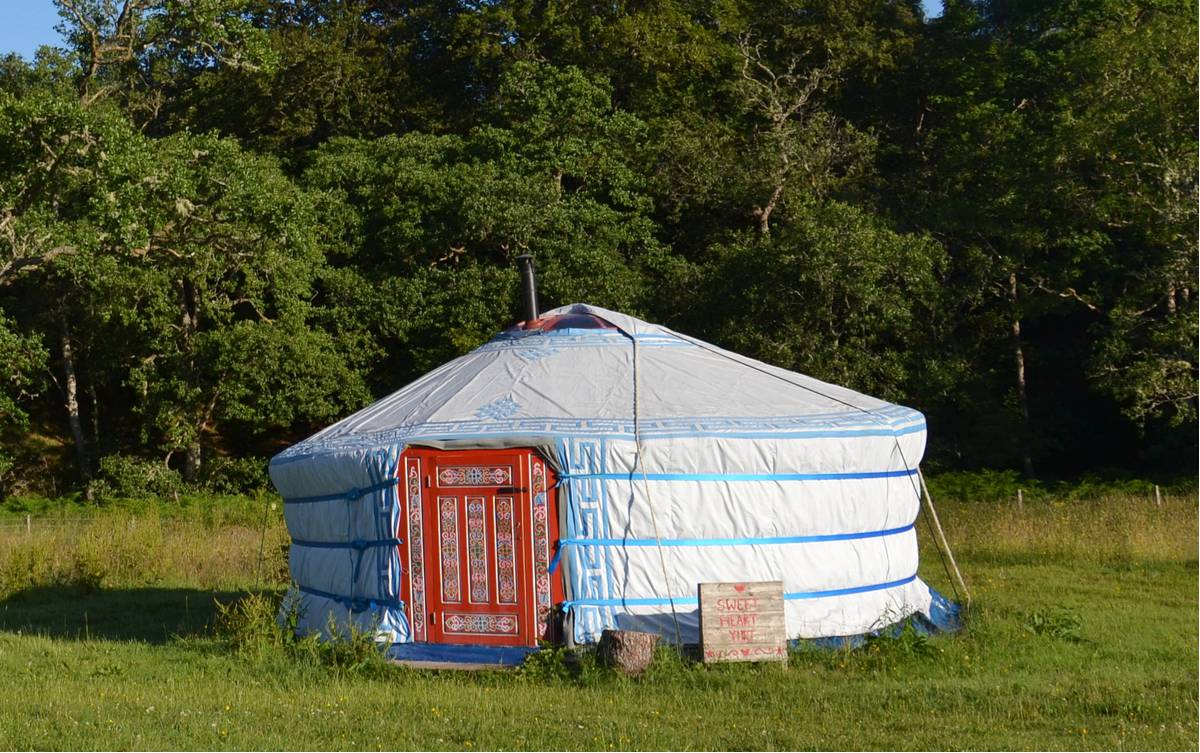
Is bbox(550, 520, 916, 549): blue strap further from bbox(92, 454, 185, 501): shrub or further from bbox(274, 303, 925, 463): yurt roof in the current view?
bbox(92, 454, 185, 501): shrub

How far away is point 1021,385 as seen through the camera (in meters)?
20.2

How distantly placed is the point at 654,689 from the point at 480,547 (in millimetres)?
1469

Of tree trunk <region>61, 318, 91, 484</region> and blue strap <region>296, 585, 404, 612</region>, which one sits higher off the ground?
tree trunk <region>61, 318, 91, 484</region>

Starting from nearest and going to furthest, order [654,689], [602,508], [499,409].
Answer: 1. [654,689]
2. [602,508]
3. [499,409]

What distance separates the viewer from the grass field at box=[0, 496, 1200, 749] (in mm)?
5637

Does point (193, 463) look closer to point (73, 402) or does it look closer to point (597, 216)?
point (73, 402)

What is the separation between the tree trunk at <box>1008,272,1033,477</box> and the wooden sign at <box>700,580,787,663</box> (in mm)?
13462

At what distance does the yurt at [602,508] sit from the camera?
7465 millimetres

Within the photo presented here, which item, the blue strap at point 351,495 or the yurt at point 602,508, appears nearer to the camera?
the yurt at point 602,508

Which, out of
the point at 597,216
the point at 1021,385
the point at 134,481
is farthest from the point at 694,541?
the point at 1021,385

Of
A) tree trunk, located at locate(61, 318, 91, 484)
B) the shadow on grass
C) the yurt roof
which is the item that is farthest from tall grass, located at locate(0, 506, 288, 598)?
tree trunk, located at locate(61, 318, 91, 484)

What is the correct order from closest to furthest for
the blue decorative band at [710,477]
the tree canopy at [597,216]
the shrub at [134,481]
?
the blue decorative band at [710,477] → the tree canopy at [597,216] → the shrub at [134,481]

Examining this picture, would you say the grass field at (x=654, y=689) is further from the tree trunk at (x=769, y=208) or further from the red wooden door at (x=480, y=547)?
the tree trunk at (x=769, y=208)

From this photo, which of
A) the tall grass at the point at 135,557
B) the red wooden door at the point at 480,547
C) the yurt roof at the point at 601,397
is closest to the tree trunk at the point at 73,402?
the tall grass at the point at 135,557
